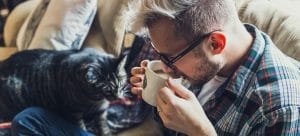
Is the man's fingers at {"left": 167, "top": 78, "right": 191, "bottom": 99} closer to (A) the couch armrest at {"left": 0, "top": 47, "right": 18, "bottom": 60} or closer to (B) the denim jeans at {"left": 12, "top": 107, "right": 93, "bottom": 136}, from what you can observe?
(B) the denim jeans at {"left": 12, "top": 107, "right": 93, "bottom": 136}

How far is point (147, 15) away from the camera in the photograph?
0.99 m

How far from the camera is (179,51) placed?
104cm

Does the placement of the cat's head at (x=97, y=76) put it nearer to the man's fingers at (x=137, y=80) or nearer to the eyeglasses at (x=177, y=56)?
the man's fingers at (x=137, y=80)

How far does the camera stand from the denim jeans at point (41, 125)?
143cm

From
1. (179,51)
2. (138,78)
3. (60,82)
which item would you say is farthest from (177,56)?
(60,82)

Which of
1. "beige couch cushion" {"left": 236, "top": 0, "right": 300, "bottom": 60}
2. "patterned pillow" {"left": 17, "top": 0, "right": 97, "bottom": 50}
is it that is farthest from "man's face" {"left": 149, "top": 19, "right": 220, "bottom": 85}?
"patterned pillow" {"left": 17, "top": 0, "right": 97, "bottom": 50}

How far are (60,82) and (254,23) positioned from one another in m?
0.76

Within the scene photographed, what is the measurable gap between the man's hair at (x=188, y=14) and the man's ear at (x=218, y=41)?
0.05ft

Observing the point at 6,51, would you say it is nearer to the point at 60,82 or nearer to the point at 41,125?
the point at 60,82

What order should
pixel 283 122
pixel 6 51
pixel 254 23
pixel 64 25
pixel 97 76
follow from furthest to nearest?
pixel 6 51 → pixel 64 25 → pixel 97 76 → pixel 254 23 → pixel 283 122

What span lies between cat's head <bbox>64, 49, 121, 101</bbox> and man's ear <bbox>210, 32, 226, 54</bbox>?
65cm

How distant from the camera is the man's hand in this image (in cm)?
100

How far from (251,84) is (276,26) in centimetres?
39

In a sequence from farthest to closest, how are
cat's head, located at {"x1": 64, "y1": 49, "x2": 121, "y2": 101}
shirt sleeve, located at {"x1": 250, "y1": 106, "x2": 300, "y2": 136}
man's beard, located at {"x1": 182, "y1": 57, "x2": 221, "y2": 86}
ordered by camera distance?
cat's head, located at {"x1": 64, "y1": 49, "x2": 121, "y2": 101}
man's beard, located at {"x1": 182, "y1": 57, "x2": 221, "y2": 86}
shirt sleeve, located at {"x1": 250, "y1": 106, "x2": 300, "y2": 136}
